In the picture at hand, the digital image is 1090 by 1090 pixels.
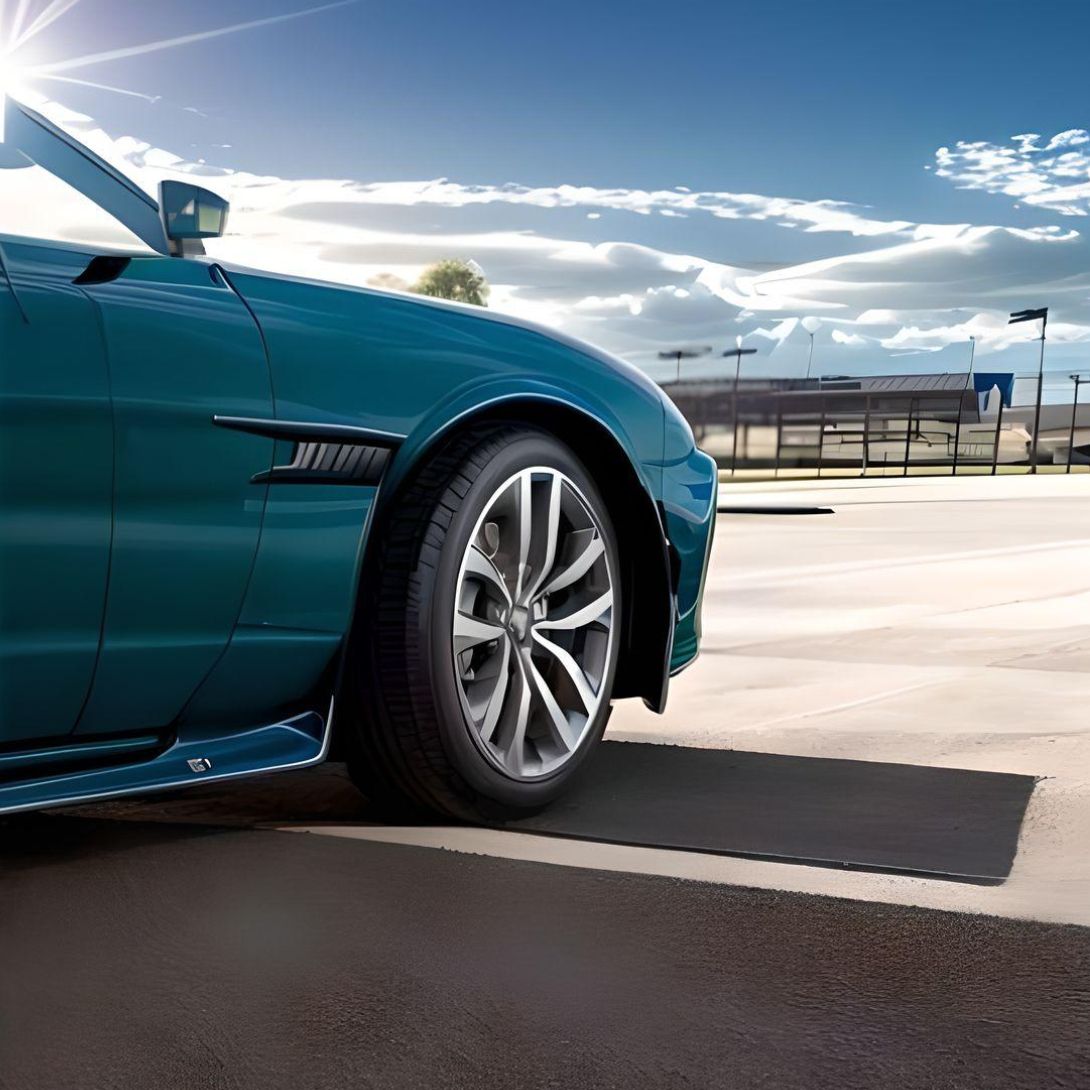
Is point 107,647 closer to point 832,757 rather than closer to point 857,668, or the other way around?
point 832,757

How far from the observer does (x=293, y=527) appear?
10.3 feet

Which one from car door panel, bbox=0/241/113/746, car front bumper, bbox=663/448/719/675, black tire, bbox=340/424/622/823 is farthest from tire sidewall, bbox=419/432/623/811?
car door panel, bbox=0/241/113/746

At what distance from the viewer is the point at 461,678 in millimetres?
3508

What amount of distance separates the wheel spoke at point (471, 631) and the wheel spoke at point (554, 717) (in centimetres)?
17

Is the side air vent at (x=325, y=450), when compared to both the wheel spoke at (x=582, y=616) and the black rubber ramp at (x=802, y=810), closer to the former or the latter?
the wheel spoke at (x=582, y=616)

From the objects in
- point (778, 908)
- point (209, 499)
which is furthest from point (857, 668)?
point (209, 499)

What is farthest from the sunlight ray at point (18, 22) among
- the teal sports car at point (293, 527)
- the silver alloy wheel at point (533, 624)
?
the silver alloy wheel at point (533, 624)

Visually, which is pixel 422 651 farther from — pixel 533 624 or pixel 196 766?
pixel 196 766

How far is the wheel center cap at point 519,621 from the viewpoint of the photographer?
12.0 feet

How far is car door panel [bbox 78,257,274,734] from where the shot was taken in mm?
2877

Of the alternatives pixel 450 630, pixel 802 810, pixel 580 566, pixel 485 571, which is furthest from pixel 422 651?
pixel 802 810

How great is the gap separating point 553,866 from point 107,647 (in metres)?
1.05

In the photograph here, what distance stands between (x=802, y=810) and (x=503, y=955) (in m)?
1.38

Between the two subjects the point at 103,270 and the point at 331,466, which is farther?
the point at 331,466
